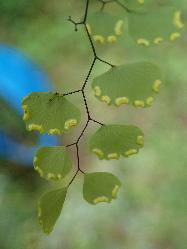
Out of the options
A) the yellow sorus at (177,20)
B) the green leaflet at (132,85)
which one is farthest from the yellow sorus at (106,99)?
the yellow sorus at (177,20)

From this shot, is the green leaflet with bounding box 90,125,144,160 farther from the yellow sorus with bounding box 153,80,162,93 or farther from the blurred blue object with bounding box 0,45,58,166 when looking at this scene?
the blurred blue object with bounding box 0,45,58,166

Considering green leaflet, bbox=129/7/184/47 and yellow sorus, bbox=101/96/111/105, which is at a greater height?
green leaflet, bbox=129/7/184/47

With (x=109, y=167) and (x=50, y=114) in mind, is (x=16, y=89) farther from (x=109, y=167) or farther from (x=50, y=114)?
(x=50, y=114)

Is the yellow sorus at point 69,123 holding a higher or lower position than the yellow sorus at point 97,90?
lower

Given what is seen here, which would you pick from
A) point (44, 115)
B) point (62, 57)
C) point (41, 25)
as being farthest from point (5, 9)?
point (44, 115)

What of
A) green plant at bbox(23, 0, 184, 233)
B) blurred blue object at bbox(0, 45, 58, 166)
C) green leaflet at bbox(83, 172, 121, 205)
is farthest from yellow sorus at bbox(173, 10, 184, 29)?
blurred blue object at bbox(0, 45, 58, 166)

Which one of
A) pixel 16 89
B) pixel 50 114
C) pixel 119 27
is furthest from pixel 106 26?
pixel 16 89

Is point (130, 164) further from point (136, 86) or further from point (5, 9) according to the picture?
point (136, 86)

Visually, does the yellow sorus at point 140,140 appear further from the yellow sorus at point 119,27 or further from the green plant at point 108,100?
the yellow sorus at point 119,27
